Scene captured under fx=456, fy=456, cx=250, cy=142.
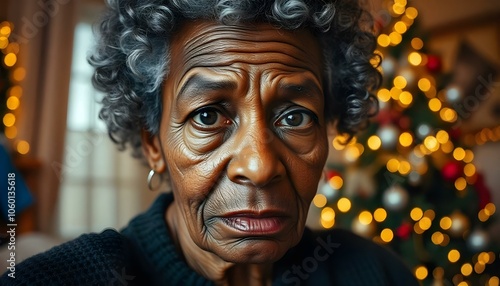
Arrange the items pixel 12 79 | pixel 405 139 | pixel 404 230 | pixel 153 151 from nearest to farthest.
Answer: pixel 153 151
pixel 404 230
pixel 405 139
pixel 12 79

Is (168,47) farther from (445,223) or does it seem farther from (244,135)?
(445,223)

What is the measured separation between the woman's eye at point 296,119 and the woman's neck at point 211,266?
33 cm

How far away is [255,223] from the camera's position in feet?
2.79

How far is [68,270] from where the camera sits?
825mm

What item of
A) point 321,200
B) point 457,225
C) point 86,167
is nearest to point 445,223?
point 457,225

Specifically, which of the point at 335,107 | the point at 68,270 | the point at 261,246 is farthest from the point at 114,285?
the point at 335,107

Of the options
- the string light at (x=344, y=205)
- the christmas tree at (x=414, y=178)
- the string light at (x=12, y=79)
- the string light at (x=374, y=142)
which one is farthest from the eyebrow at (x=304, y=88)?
the string light at (x=12, y=79)

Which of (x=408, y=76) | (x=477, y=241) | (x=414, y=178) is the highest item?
(x=408, y=76)

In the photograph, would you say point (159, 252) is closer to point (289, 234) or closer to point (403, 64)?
point (289, 234)

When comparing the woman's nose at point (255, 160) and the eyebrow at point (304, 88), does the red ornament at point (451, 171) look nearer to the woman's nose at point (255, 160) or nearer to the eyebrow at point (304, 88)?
the eyebrow at point (304, 88)

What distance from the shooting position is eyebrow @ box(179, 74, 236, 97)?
871 mm

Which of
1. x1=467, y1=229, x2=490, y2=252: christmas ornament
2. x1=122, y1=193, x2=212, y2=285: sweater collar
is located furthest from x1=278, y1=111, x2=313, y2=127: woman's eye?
x1=467, y1=229, x2=490, y2=252: christmas ornament

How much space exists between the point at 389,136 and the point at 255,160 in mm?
1881

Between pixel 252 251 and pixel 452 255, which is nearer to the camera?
pixel 252 251
